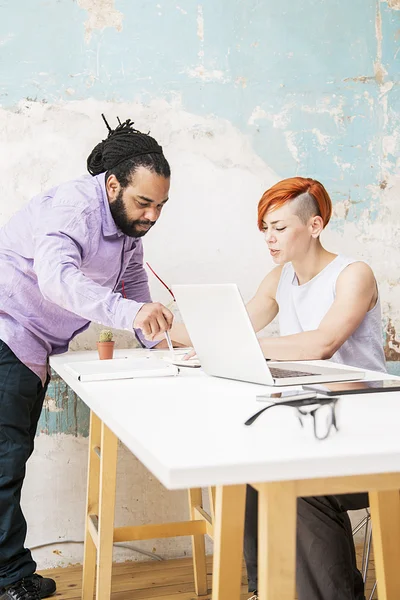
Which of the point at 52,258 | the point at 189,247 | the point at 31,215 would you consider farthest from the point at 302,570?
the point at 189,247

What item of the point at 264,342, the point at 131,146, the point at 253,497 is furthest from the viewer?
the point at 131,146

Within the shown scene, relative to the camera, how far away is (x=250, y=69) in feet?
10.2

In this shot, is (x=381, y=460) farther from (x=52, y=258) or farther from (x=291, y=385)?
(x=52, y=258)

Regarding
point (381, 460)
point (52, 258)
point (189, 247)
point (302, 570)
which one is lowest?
point (302, 570)

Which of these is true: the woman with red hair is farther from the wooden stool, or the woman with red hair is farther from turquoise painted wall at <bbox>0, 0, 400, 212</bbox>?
turquoise painted wall at <bbox>0, 0, 400, 212</bbox>

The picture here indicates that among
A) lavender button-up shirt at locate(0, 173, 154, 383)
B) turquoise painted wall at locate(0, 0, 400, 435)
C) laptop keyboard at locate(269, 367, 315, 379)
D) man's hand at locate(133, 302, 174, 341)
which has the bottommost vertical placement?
laptop keyboard at locate(269, 367, 315, 379)

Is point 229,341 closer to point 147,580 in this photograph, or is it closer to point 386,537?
point 386,537

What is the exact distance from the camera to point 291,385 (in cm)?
157

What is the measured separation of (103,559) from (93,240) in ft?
3.28

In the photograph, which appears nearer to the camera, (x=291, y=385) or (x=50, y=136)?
(x=291, y=385)

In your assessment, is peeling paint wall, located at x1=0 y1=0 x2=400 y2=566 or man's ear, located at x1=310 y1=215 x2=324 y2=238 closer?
man's ear, located at x1=310 y1=215 x2=324 y2=238

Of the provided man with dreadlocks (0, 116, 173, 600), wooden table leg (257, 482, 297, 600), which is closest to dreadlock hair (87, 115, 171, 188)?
man with dreadlocks (0, 116, 173, 600)

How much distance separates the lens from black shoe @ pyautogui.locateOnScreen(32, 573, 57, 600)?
2.56 m

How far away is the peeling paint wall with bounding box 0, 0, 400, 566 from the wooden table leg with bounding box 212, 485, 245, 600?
6.11ft
